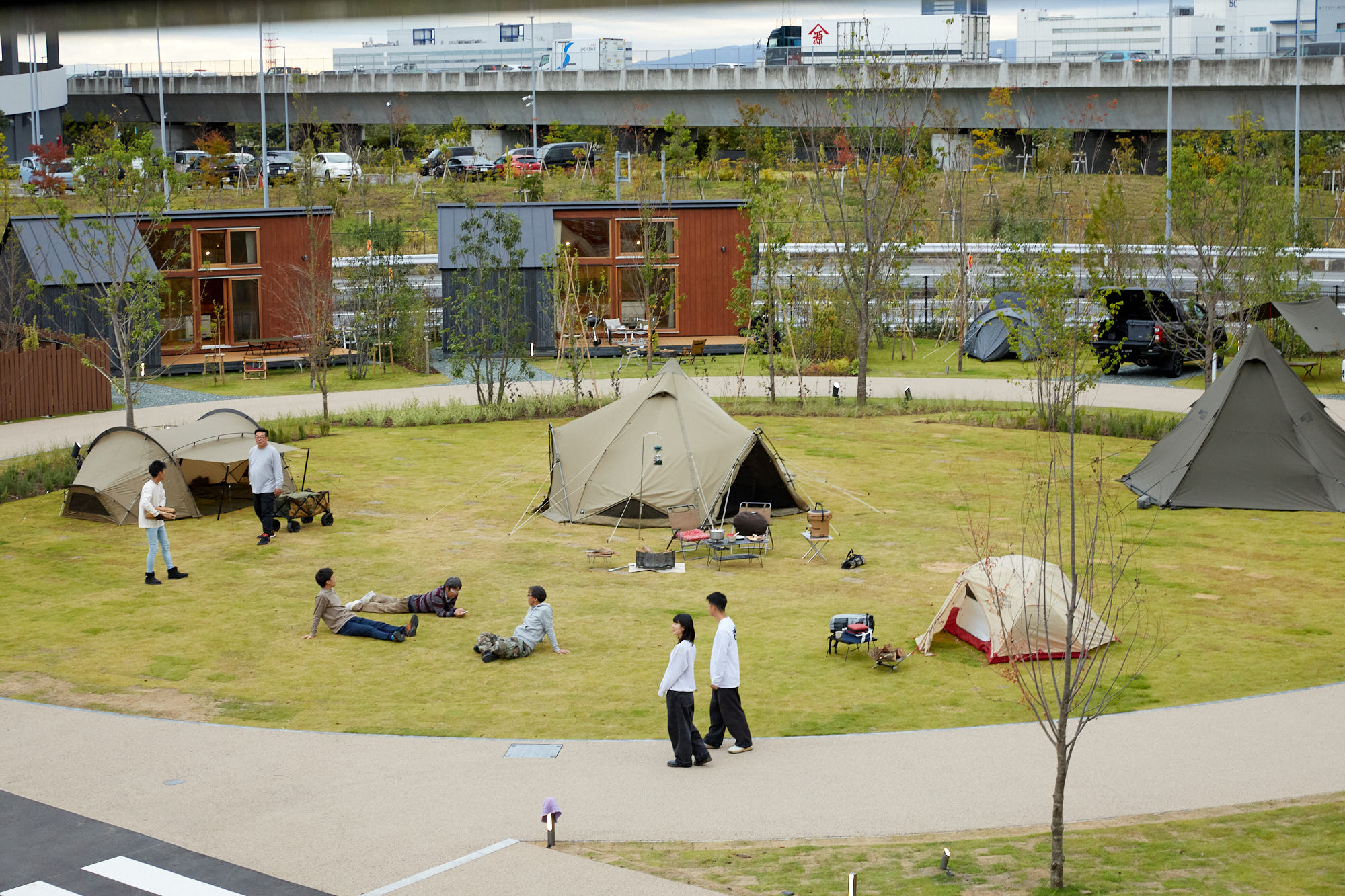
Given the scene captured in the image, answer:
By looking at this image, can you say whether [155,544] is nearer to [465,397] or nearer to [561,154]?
[465,397]

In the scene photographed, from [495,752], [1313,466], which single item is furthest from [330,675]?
[1313,466]

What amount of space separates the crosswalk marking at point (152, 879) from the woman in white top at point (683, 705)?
3720 mm

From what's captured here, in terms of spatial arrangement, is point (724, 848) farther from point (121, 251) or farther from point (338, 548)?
point (121, 251)

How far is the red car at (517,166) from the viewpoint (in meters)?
58.9

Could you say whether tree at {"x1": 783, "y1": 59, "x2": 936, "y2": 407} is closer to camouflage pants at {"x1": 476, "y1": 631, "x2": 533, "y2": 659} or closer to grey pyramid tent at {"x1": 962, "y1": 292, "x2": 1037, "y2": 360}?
grey pyramid tent at {"x1": 962, "y1": 292, "x2": 1037, "y2": 360}

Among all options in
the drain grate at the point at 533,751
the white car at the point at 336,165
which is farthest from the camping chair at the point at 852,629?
the white car at the point at 336,165

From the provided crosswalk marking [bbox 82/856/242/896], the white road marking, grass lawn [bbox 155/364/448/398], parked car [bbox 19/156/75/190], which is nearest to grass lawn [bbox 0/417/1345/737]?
the white road marking

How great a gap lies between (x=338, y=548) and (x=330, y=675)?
5.13m

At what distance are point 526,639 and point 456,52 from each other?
74.4 meters

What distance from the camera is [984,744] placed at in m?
10.9

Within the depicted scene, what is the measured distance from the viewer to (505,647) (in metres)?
13.4

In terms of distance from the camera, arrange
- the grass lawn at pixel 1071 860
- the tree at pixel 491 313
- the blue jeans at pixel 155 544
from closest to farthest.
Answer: the grass lawn at pixel 1071 860 → the blue jeans at pixel 155 544 → the tree at pixel 491 313

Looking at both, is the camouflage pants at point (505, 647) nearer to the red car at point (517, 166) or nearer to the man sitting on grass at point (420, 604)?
the man sitting on grass at point (420, 604)

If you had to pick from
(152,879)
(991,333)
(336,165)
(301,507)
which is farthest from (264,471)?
(336,165)
